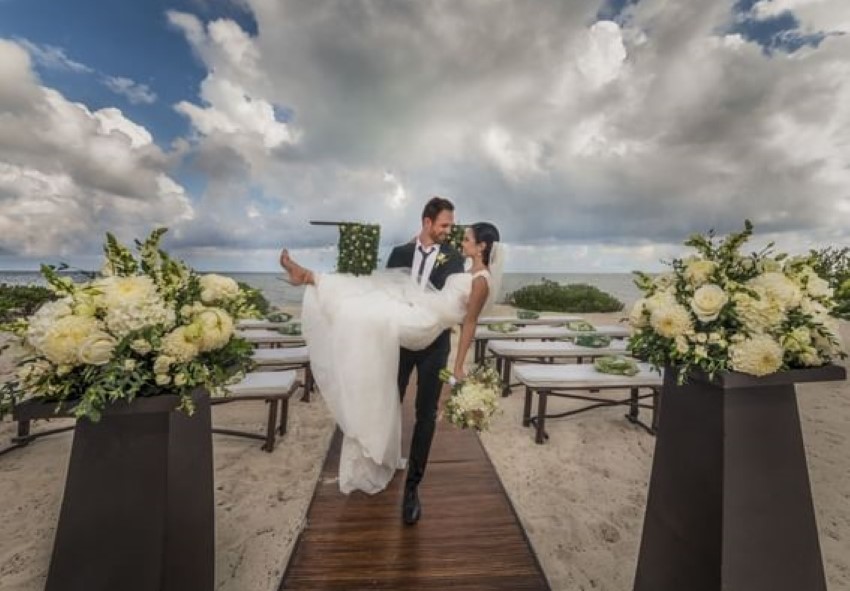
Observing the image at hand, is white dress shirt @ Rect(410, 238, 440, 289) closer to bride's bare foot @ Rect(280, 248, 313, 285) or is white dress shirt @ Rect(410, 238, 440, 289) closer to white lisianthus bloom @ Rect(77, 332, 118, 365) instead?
bride's bare foot @ Rect(280, 248, 313, 285)

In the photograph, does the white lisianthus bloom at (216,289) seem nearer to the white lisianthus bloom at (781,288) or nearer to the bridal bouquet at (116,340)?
the bridal bouquet at (116,340)

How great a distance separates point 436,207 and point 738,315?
1649 millimetres

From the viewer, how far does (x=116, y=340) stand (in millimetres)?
1241

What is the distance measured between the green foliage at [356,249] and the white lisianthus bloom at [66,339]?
5.76 ft

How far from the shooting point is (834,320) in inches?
58.3

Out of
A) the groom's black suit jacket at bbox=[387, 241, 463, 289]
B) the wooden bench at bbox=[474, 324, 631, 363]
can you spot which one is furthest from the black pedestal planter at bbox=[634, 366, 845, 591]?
the wooden bench at bbox=[474, 324, 631, 363]

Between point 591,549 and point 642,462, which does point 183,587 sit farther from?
point 642,462

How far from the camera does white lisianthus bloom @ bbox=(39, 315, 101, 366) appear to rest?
114cm

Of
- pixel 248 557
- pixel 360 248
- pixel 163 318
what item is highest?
pixel 360 248

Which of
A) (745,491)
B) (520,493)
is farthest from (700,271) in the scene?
(520,493)

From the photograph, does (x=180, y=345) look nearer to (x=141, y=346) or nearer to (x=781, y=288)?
(x=141, y=346)

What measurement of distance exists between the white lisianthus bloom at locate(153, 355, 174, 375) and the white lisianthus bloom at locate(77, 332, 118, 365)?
0.40 feet

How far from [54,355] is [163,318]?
0.27 meters

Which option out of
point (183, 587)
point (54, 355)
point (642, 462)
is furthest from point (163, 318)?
point (642, 462)
